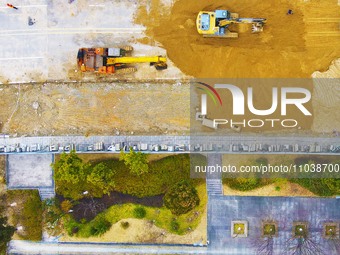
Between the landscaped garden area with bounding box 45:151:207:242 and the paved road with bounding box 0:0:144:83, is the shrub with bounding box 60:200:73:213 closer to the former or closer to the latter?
the landscaped garden area with bounding box 45:151:207:242

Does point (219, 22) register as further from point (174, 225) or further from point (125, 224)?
point (125, 224)

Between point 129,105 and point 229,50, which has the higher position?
point 229,50

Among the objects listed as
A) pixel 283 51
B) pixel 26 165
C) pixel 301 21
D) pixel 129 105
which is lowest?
pixel 26 165

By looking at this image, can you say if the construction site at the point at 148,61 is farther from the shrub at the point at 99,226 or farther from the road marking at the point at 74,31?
the shrub at the point at 99,226

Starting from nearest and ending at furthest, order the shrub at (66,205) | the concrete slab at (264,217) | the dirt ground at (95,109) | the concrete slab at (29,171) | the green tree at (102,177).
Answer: the green tree at (102,177), the concrete slab at (264,217), the dirt ground at (95,109), the shrub at (66,205), the concrete slab at (29,171)

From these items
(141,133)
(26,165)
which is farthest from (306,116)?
(26,165)

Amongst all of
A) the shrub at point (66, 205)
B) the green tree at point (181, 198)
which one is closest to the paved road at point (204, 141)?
the green tree at point (181, 198)

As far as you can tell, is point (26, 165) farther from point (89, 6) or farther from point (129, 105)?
point (89, 6)
